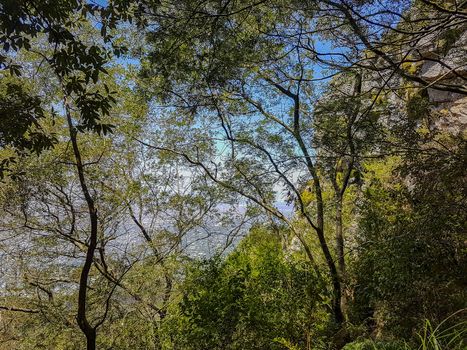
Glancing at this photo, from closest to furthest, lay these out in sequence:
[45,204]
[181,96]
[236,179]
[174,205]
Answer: [181,96] → [45,204] → [236,179] → [174,205]

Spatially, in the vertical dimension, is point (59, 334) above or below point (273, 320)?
above

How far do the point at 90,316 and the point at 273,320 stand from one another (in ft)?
13.1

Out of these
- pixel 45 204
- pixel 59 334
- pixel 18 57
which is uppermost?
pixel 18 57

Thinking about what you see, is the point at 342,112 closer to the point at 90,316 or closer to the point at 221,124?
the point at 221,124

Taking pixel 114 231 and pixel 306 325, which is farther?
pixel 114 231

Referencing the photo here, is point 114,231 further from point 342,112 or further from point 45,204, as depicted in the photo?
point 342,112

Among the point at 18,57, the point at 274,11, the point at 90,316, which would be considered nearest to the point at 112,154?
the point at 18,57

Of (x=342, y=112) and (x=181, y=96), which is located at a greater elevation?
(x=181, y=96)

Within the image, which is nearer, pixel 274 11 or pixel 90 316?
pixel 274 11

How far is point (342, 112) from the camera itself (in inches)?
195

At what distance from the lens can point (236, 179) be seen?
7.80 metres

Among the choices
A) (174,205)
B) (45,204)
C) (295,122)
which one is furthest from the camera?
(174,205)

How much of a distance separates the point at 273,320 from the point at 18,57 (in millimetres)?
6769

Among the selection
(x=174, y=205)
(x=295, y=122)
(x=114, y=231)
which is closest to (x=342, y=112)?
(x=295, y=122)
